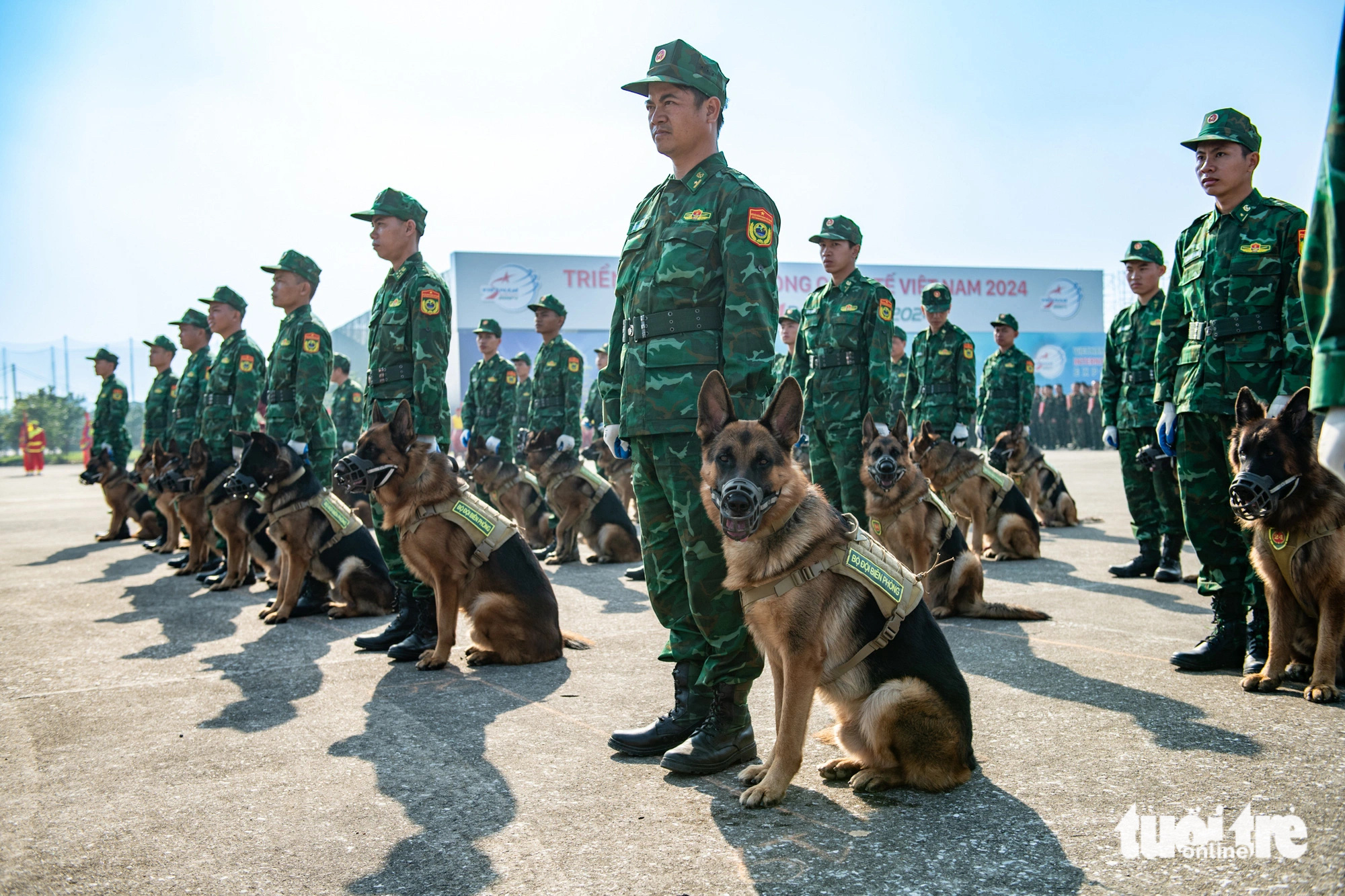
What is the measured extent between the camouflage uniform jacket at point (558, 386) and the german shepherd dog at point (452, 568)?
6129mm

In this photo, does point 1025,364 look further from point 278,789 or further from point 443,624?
point 278,789

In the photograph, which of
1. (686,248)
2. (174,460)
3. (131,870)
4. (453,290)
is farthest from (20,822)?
(453,290)

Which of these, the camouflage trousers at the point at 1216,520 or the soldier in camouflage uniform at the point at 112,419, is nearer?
the camouflage trousers at the point at 1216,520

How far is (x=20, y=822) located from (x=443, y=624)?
2.32 metres

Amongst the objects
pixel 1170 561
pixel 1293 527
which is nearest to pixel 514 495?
pixel 1170 561

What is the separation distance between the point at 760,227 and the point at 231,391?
7.15 meters

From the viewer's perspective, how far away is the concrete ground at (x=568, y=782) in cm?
239

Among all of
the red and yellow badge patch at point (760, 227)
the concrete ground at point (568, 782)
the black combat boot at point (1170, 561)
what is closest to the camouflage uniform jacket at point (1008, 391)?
the black combat boot at point (1170, 561)

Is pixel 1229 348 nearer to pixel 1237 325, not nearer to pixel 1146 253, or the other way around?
pixel 1237 325

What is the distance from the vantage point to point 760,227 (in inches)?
135

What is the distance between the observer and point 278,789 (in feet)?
10.3

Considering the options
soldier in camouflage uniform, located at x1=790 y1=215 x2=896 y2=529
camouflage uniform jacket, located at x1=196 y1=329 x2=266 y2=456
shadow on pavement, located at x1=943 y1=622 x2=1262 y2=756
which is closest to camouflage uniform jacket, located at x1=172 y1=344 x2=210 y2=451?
camouflage uniform jacket, located at x1=196 y1=329 x2=266 y2=456

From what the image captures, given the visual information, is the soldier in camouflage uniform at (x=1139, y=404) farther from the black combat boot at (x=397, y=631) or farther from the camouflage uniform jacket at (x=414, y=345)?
the black combat boot at (x=397, y=631)

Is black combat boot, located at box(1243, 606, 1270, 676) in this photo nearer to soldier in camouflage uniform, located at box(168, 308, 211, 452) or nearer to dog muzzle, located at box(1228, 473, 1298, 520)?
dog muzzle, located at box(1228, 473, 1298, 520)
